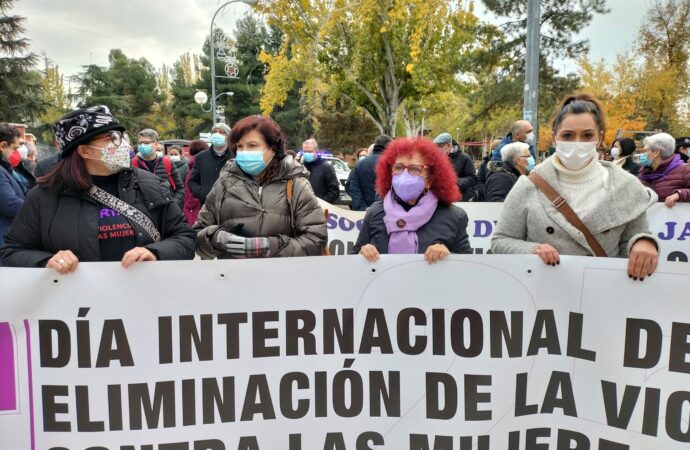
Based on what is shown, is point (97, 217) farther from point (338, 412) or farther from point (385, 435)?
point (385, 435)

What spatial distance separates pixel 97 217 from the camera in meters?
2.36

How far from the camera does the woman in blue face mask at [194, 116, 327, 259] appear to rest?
2785 mm

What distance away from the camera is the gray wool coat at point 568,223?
2219 millimetres

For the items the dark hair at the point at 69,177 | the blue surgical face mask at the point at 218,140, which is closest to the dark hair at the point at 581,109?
the dark hair at the point at 69,177

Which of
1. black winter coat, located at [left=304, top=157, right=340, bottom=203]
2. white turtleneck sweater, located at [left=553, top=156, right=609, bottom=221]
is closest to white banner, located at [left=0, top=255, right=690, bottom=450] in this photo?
white turtleneck sweater, located at [left=553, top=156, right=609, bottom=221]

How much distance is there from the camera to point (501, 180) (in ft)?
16.4

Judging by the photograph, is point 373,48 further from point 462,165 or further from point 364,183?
point 364,183

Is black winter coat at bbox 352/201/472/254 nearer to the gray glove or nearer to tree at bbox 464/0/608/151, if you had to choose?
the gray glove

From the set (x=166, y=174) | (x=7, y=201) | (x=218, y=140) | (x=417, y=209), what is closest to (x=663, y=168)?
(x=417, y=209)

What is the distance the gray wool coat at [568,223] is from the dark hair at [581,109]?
0.63 ft

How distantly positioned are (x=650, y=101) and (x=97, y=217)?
34.4 meters

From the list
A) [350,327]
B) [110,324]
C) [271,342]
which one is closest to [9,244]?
[110,324]

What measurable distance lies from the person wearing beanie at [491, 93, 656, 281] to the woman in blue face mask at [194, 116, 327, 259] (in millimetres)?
1090

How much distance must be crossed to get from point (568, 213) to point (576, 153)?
285 mm
